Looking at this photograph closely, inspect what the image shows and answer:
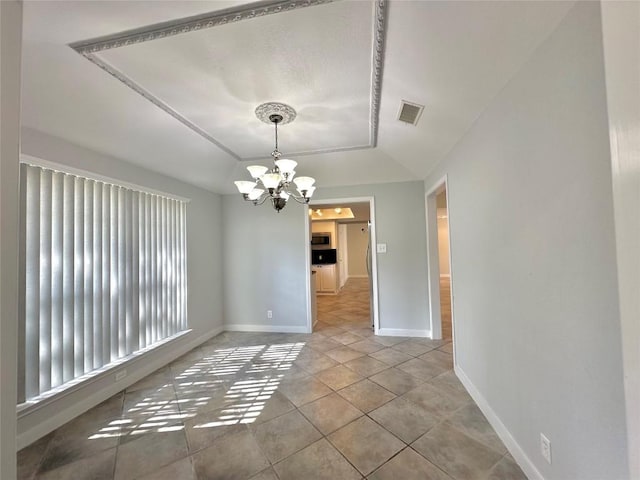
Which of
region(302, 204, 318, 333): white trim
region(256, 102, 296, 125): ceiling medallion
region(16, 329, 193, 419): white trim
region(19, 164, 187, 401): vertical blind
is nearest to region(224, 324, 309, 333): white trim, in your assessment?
region(302, 204, 318, 333): white trim

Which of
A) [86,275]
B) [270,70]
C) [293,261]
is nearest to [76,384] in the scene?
[86,275]

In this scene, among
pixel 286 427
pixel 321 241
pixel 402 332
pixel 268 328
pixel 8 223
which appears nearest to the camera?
pixel 8 223

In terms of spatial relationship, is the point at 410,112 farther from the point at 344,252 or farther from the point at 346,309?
the point at 344,252

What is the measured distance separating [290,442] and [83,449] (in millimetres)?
1407

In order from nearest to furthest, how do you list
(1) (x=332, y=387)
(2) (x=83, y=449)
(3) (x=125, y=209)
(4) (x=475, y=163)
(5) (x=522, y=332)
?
(5) (x=522, y=332), (2) (x=83, y=449), (4) (x=475, y=163), (1) (x=332, y=387), (3) (x=125, y=209)

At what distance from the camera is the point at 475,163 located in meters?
2.08

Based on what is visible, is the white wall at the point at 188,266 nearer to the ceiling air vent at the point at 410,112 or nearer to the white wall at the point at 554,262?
the ceiling air vent at the point at 410,112

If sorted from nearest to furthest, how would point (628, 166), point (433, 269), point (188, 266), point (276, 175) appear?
point (628, 166)
point (276, 175)
point (188, 266)
point (433, 269)

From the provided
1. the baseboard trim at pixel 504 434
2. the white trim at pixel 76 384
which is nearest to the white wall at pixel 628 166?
the baseboard trim at pixel 504 434

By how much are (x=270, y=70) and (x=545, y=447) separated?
8.86 ft

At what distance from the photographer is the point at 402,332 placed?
395cm

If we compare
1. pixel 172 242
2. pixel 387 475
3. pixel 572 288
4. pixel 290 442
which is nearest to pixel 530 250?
pixel 572 288

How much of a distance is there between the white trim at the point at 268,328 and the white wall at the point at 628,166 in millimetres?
4004

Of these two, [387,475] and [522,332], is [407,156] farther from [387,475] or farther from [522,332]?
[387,475]
